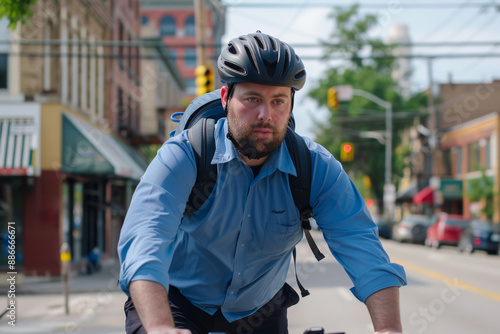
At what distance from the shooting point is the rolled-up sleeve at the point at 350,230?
8.87 feet

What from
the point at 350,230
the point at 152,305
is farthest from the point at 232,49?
the point at 152,305

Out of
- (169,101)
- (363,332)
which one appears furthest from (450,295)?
(169,101)

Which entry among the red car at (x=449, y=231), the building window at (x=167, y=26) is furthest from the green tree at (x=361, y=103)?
the building window at (x=167, y=26)

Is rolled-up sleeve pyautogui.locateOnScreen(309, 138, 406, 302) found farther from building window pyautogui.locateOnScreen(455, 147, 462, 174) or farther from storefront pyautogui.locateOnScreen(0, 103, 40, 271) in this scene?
building window pyautogui.locateOnScreen(455, 147, 462, 174)

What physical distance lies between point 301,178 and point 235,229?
361 millimetres

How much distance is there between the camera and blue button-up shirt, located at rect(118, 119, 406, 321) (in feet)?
8.55

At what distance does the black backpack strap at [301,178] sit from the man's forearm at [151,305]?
0.80 m

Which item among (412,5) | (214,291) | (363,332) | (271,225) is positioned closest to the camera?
(271,225)

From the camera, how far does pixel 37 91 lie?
17.2 m

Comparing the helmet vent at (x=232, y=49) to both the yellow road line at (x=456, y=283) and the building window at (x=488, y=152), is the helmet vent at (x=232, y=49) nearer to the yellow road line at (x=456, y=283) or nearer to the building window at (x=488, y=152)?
the yellow road line at (x=456, y=283)

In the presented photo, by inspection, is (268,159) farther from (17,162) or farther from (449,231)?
(449,231)

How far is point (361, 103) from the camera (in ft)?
181

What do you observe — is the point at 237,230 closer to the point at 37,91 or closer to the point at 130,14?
the point at 37,91

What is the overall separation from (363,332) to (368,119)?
154 feet
